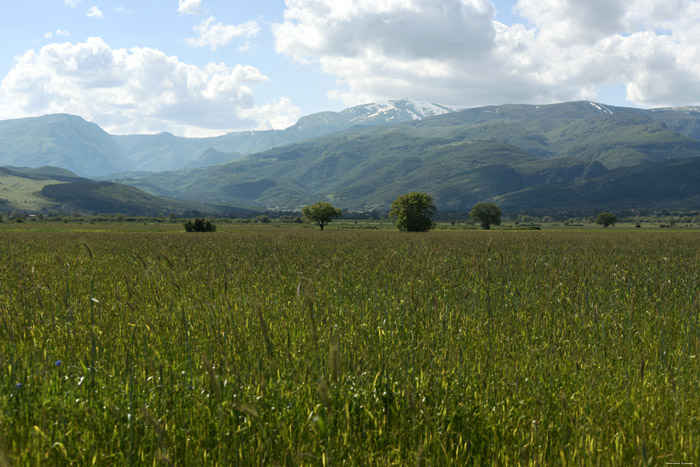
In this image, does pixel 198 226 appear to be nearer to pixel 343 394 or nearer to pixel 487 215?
pixel 343 394

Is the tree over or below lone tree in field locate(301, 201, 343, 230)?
below

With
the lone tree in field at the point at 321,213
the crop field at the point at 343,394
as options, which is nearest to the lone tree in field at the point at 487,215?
the lone tree in field at the point at 321,213

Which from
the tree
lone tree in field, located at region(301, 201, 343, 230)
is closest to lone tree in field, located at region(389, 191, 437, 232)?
lone tree in field, located at region(301, 201, 343, 230)

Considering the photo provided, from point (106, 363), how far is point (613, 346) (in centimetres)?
637

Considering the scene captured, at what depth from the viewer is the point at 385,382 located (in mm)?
4402

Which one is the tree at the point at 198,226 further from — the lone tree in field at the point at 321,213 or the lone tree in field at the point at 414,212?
the lone tree in field at the point at 414,212

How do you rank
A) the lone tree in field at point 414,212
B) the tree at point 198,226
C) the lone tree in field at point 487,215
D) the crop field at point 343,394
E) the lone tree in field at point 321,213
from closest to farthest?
the crop field at point 343,394 < the tree at point 198,226 < the lone tree in field at point 414,212 < the lone tree in field at point 321,213 < the lone tree in field at point 487,215

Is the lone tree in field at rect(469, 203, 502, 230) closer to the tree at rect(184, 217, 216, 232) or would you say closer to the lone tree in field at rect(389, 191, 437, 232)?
the lone tree in field at rect(389, 191, 437, 232)

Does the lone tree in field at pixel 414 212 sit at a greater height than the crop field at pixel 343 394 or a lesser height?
greater

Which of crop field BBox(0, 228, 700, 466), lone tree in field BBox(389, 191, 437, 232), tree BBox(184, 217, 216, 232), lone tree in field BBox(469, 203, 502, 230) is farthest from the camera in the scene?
lone tree in field BBox(469, 203, 502, 230)

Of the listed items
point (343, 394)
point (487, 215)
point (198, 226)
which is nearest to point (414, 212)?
point (198, 226)

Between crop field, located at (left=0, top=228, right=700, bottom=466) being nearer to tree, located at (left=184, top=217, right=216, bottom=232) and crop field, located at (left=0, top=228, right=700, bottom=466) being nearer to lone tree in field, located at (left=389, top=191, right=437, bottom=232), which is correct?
tree, located at (left=184, top=217, right=216, bottom=232)

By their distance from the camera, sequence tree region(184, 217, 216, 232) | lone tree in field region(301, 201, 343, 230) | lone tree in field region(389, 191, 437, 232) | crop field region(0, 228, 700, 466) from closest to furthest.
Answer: crop field region(0, 228, 700, 466), tree region(184, 217, 216, 232), lone tree in field region(389, 191, 437, 232), lone tree in field region(301, 201, 343, 230)

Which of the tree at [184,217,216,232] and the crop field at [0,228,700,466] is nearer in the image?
the crop field at [0,228,700,466]
